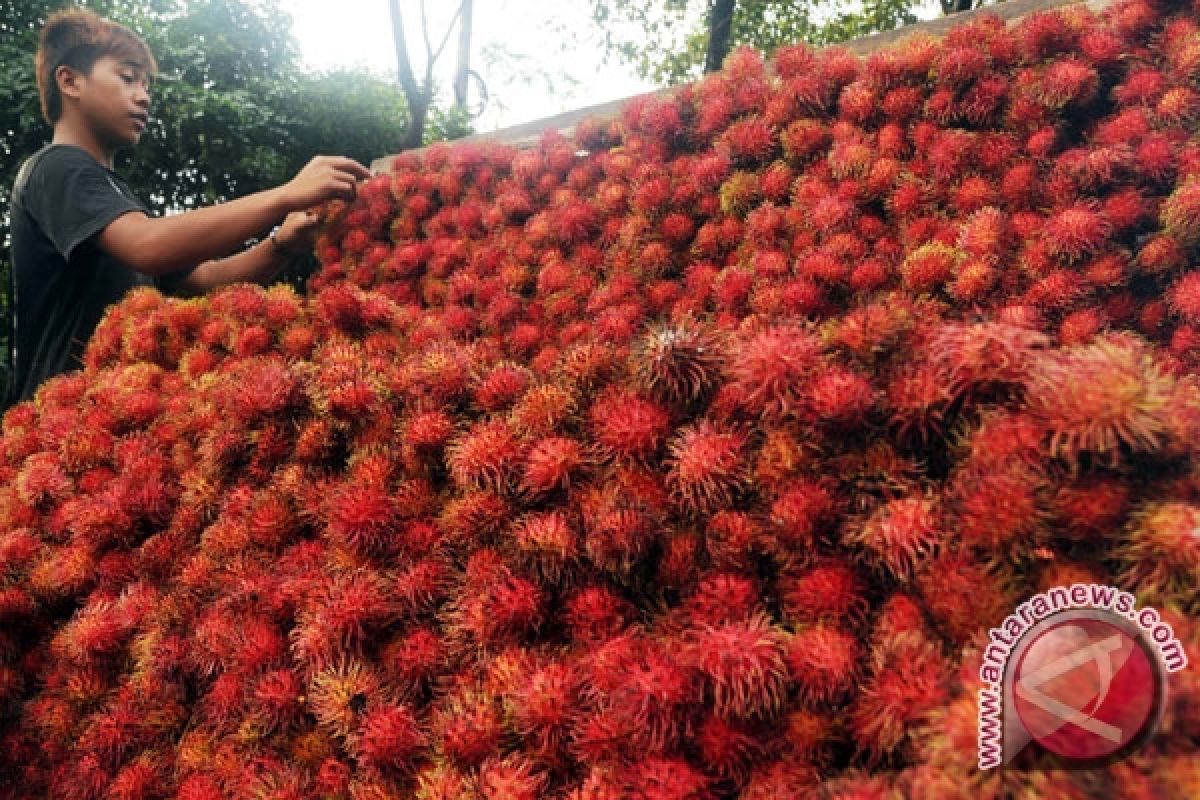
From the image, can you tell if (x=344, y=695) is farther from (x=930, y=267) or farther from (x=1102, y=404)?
(x=930, y=267)

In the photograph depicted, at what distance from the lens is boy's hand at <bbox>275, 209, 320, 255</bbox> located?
2045mm

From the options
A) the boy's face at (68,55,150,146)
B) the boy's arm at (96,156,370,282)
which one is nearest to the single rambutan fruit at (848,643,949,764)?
the boy's arm at (96,156,370,282)

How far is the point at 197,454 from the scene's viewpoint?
1144mm

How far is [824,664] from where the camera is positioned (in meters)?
0.53

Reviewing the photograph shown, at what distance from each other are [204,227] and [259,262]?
14.1 inches

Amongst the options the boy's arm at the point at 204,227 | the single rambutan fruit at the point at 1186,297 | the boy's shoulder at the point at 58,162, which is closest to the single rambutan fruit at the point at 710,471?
the single rambutan fruit at the point at 1186,297

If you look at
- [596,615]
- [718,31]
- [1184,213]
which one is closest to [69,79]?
[596,615]

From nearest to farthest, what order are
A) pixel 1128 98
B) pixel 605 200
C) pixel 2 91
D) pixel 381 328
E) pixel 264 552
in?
pixel 264 552 < pixel 1128 98 < pixel 381 328 < pixel 605 200 < pixel 2 91

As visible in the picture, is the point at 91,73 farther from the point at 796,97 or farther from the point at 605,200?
the point at 796,97

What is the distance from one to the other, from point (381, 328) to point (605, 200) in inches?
20.5

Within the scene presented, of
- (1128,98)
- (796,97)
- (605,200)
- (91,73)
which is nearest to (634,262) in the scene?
(605,200)

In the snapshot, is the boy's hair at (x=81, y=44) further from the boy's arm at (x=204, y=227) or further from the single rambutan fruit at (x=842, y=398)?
the single rambutan fruit at (x=842, y=398)

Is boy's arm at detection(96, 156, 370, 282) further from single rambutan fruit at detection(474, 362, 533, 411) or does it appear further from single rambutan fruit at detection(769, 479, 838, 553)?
single rambutan fruit at detection(769, 479, 838, 553)

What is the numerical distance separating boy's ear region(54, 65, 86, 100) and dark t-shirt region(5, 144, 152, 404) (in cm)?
20
